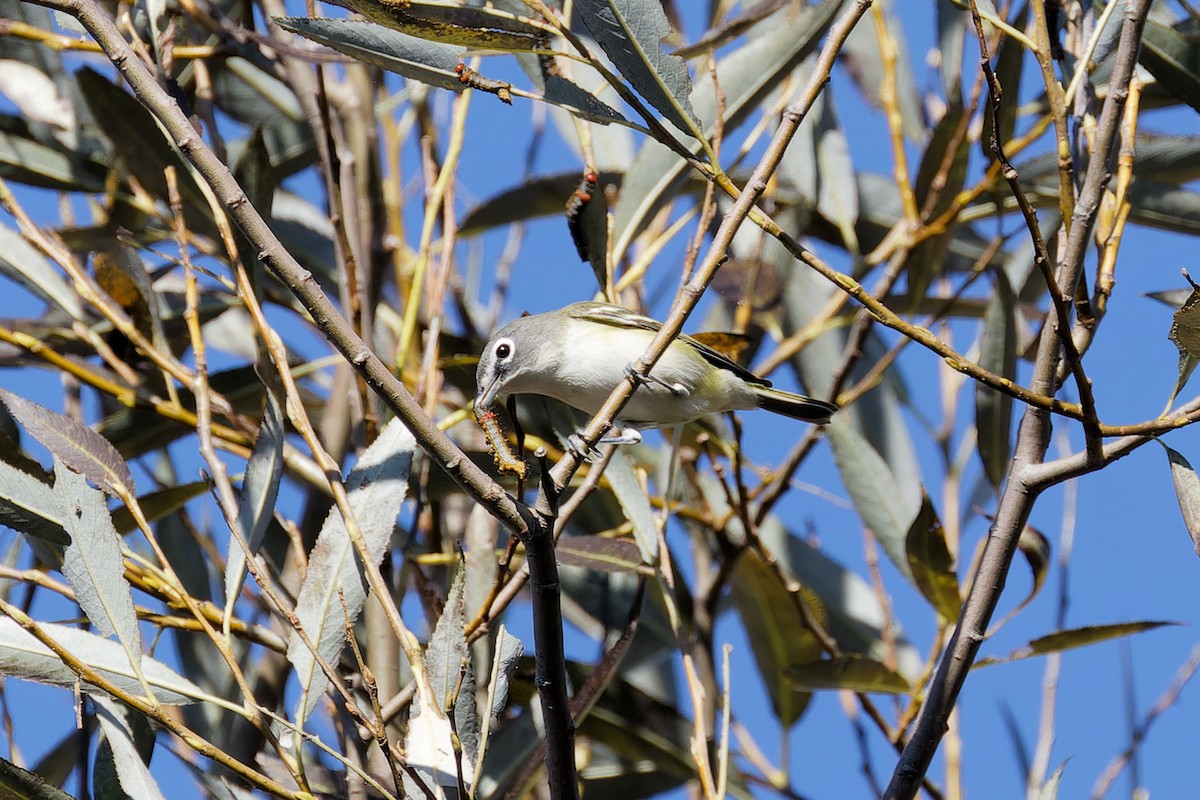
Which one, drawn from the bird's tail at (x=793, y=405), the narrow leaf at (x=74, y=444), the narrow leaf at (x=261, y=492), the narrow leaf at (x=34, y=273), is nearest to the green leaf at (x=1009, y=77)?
the bird's tail at (x=793, y=405)

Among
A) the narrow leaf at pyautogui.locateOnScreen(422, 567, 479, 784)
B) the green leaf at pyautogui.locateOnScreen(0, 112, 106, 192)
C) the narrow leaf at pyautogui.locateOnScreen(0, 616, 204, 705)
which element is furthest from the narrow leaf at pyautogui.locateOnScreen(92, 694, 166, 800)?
the green leaf at pyautogui.locateOnScreen(0, 112, 106, 192)

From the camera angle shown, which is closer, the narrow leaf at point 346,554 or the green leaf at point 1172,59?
the narrow leaf at point 346,554

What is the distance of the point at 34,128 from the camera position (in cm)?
285

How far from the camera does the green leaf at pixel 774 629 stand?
258 cm

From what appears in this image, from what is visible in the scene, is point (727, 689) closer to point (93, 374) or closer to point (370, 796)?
point (370, 796)

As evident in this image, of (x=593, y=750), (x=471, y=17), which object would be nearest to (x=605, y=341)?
(x=593, y=750)

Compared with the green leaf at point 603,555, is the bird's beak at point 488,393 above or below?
above

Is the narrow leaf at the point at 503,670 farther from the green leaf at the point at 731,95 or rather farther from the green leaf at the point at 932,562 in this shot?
the green leaf at the point at 731,95

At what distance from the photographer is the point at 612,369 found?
8.66 feet

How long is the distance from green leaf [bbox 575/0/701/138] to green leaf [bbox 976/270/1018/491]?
3.30 feet

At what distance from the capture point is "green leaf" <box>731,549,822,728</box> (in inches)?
102

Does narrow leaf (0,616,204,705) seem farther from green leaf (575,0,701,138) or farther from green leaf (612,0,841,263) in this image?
green leaf (612,0,841,263)

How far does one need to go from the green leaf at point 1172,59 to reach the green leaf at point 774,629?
1160 millimetres

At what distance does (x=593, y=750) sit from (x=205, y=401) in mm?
1288
